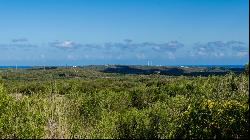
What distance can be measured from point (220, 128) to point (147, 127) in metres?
12.7

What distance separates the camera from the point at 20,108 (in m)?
45.5

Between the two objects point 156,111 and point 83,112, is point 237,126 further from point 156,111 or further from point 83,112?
point 83,112

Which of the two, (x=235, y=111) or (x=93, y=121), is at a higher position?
(x=235, y=111)

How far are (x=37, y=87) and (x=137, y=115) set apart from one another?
4138 inches

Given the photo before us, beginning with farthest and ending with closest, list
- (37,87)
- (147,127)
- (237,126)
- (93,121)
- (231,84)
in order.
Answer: (37,87) → (231,84) → (93,121) → (147,127) → (237,126)

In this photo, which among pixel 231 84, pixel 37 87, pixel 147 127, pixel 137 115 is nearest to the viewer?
pixel 147 127

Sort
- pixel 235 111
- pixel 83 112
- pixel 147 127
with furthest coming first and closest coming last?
pixel 83 112 < pixel 147 127 < pixel 235 111

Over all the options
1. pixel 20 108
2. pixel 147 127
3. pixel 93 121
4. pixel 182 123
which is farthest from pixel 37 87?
pixel 182 123

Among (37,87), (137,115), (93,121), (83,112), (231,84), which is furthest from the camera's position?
(37,87)

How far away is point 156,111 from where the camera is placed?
4462 centimetres

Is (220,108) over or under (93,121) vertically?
over

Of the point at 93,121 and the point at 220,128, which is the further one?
the point at 93,121

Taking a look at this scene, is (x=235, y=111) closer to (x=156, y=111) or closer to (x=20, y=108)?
(x=156, y=111)

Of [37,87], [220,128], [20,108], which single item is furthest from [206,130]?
[37,87]
